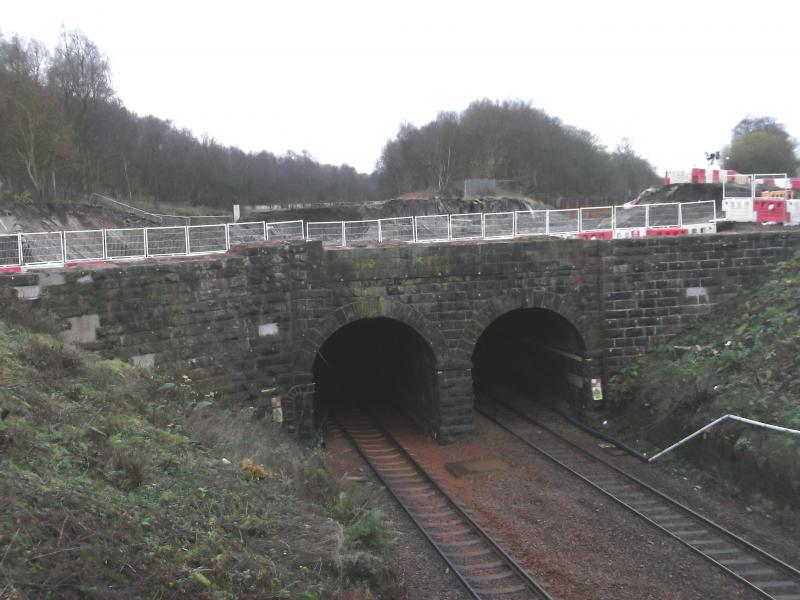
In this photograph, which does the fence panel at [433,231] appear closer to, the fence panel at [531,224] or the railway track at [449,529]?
the fence panel at [531,224]

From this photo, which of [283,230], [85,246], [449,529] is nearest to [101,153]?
[283,230]

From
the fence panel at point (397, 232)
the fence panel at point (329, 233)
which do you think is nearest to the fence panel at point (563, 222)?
the fence panel at point (397, 232)

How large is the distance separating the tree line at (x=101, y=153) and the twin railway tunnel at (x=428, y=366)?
2008 cm

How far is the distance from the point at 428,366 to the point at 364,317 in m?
2.58

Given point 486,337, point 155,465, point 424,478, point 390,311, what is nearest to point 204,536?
point 155,465

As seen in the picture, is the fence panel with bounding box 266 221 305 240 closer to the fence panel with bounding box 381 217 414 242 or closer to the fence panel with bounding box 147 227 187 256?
the fence panel with bounding box 381 217 414 242

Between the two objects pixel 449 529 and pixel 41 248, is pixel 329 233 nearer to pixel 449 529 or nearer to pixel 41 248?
pixel 41 248

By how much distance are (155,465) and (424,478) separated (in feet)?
26.3

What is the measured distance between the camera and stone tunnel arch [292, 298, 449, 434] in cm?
1499

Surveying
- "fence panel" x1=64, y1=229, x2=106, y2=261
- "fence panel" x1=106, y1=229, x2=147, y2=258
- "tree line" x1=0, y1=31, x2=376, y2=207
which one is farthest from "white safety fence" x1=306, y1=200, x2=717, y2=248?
"tree line" x1=0, y1=31, x2=376, y2=207

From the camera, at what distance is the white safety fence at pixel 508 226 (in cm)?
1716

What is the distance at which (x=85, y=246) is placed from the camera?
523 inches

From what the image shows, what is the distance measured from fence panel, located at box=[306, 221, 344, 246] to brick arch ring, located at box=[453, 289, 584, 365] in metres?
4.25

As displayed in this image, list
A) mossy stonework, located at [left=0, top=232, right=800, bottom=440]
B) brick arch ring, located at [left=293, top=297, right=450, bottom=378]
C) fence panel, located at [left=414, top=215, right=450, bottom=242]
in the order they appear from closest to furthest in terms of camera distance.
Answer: mossy stonework, located at [left=0, top=232, right=800, bottom=440] → brick arch ring, located at [left=293, top=297, right=450, bottom=378] → fence panel, located at [left=414, top=215, right=450, bottom=242]
